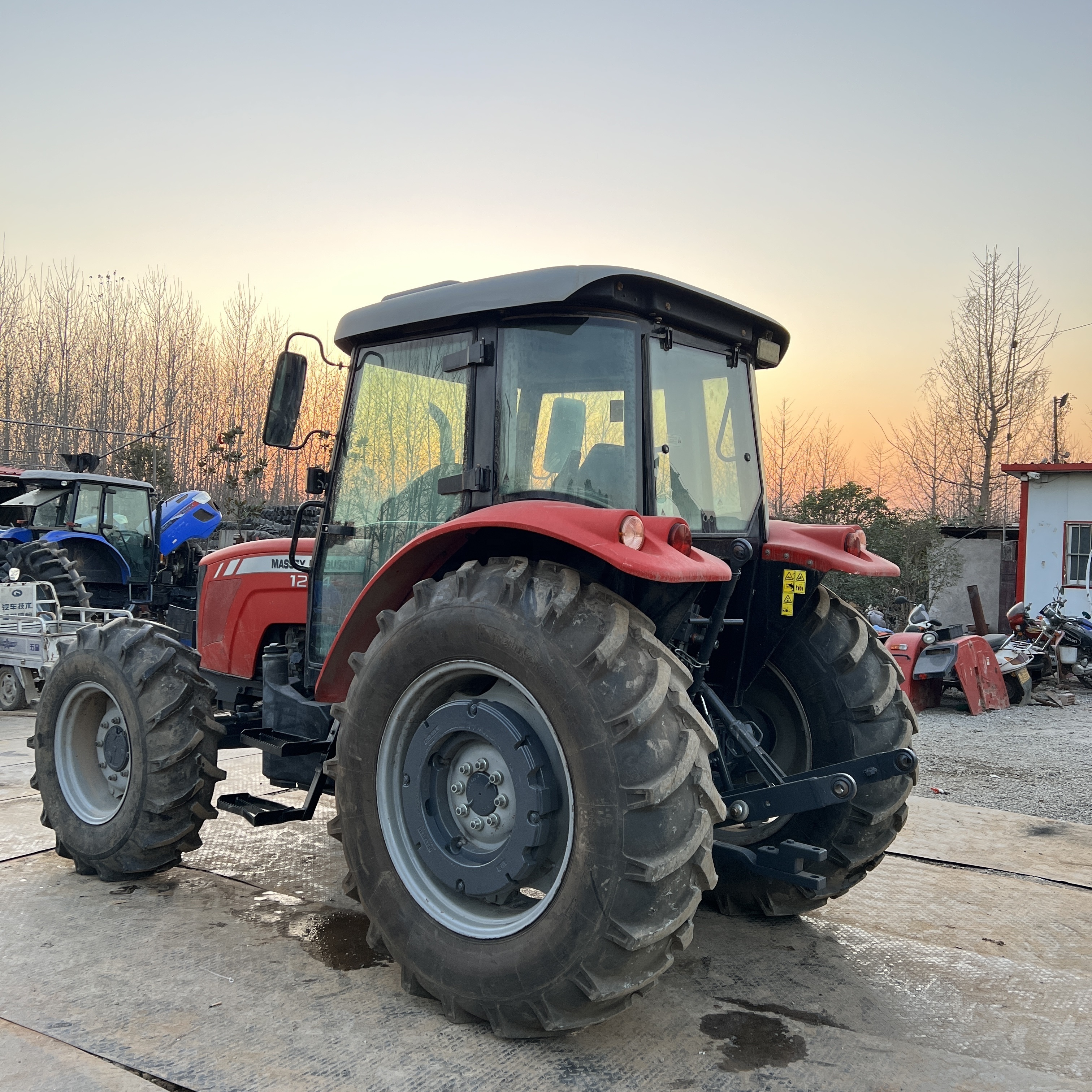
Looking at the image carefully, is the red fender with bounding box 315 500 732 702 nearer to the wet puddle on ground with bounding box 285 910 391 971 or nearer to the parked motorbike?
the wet puddle on ground with bounding box 285 910 391 971

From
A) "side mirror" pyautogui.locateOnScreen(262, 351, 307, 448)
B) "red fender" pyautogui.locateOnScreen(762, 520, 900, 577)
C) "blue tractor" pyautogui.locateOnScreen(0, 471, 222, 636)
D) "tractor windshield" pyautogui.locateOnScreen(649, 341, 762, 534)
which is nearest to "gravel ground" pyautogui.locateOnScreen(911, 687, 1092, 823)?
"red fender" pyautogui.locateOnScreen(762, 520, 900, 577)

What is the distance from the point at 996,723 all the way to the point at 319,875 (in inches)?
282

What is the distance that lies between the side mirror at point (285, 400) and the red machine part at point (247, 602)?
0.91 metres

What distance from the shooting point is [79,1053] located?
2621 millimetres

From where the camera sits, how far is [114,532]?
40.8 feet

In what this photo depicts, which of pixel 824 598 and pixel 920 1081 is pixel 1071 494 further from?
pixel 920 1081

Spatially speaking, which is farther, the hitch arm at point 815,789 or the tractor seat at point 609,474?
the tractor seat at point 609,474

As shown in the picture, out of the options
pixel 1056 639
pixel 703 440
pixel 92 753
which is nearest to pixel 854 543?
pixel 703 440

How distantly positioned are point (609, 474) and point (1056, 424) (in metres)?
23.3

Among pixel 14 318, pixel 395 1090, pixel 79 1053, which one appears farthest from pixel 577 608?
pixel 14 318

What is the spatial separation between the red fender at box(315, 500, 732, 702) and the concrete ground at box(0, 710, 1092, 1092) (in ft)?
3.61

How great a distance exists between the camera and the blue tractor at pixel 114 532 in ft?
38.9

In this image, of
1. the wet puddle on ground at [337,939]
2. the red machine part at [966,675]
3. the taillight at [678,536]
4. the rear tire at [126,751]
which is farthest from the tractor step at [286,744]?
the red machine part at [966,675]

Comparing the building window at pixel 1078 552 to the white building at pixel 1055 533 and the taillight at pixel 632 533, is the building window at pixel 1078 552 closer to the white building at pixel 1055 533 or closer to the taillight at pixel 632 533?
the white building at pixel 1055 533
